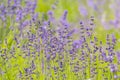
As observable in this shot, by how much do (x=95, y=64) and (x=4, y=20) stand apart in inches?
64.6

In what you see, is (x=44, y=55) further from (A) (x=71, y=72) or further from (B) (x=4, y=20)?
(B) (x=4, y=20)

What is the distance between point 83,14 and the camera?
256 inches

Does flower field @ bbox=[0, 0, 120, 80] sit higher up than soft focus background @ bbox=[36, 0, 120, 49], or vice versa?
soft focus background @ bbox=[36, 0, 120, 49]

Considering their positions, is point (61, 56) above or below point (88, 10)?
below

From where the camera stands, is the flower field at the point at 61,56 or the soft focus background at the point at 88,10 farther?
the soft focus background at the point at 88,10

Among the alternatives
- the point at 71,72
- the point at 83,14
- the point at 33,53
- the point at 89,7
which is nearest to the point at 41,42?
the point at 33,53

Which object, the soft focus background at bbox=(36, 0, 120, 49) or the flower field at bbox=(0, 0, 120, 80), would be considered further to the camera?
the soft focus background at bbox=(36, 0, 120, 49)

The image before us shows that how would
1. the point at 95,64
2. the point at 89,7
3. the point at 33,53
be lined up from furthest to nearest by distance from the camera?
the point at 89,7
the point at 33,53
the point at 95,64

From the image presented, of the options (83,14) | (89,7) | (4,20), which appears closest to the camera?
(4,20)

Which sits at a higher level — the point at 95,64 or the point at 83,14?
the point at 83,14

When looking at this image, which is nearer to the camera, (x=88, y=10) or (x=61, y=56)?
(x=61, y=56)

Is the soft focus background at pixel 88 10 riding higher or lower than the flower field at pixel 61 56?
higher

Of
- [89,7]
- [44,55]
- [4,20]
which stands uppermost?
[89,7]

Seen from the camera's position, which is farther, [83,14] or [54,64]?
[83,14]
